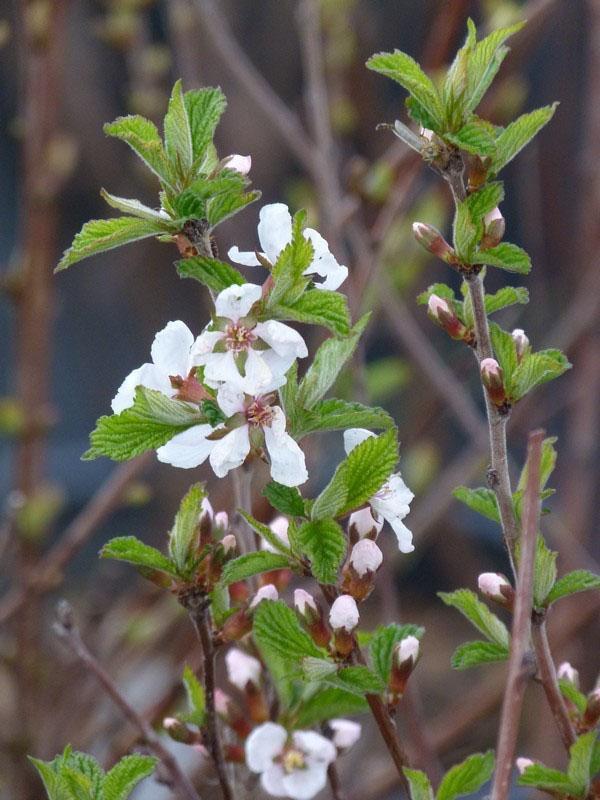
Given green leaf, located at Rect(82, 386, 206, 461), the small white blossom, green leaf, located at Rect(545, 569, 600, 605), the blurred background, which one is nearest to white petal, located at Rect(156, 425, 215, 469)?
green leaf, located at Rect(82, 386, 206, 461)

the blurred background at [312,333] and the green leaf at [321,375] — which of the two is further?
the blurred background at [312,333]

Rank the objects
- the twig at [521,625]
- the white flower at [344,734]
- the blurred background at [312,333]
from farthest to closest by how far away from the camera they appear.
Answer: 1. the blurred background at [312,333]
2. the white flower at [344,734]
3. the twig at [521,625]

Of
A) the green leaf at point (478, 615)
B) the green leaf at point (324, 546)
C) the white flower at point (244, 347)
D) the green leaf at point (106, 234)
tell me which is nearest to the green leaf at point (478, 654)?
the green leaf at point (478, 615)

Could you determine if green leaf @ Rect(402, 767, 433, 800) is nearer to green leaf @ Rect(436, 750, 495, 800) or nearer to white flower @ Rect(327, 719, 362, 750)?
green leaf @ Rect(436, 750, 495, 800)

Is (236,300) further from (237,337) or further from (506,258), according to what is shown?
(506,258)

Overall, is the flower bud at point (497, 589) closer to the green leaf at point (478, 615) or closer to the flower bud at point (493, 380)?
the green leaf at point (478, 615)

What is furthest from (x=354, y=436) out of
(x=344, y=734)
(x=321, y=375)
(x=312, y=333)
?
(x=312, y=333)

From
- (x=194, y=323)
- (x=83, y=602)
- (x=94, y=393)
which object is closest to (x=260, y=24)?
(x=194, y=323)
